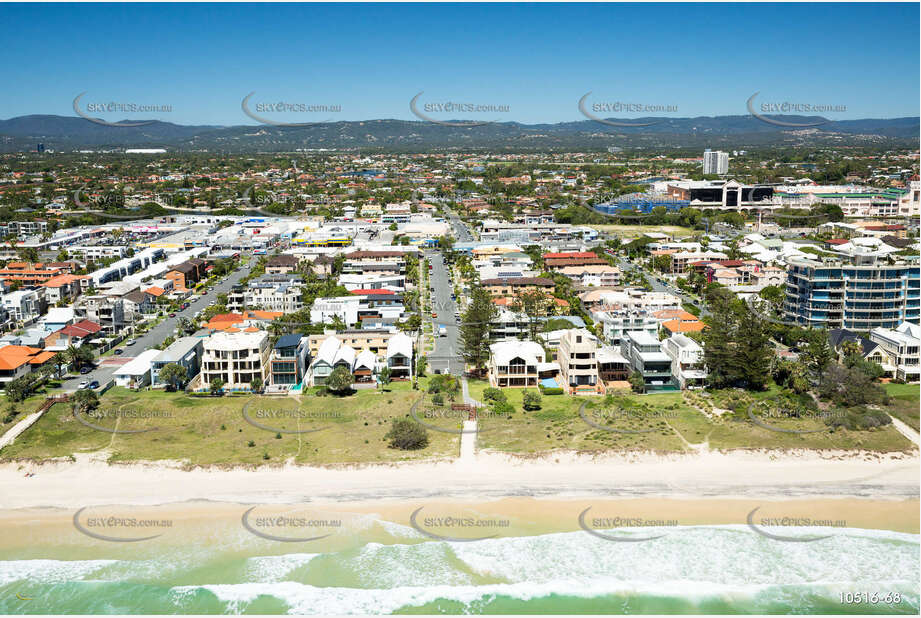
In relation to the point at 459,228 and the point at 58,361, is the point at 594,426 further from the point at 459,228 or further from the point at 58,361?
the point at 459,228

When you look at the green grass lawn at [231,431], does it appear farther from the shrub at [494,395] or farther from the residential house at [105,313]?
the residential house at [105,313]

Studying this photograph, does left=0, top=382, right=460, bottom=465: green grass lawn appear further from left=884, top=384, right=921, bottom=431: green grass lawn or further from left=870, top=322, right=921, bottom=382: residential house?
left=870, top=322, right=921, bottom=382: residential house

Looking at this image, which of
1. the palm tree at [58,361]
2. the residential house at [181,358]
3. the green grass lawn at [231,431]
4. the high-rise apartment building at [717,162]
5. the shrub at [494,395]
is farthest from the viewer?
the high-rise apartment building at [717,162]

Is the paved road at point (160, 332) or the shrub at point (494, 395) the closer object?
the shrub at point (494, 395)

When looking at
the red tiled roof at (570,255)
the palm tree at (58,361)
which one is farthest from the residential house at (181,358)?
the red tiled roof at (570,255)

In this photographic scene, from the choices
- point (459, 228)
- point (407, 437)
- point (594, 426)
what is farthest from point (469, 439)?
point (459, 228)

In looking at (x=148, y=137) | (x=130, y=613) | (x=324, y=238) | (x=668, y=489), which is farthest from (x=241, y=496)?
(x=148, y=137)

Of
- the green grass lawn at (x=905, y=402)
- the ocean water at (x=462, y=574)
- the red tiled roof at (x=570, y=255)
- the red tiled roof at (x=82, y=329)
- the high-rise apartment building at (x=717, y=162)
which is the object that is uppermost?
the high-rise apartment building at (x=717, y=162)
